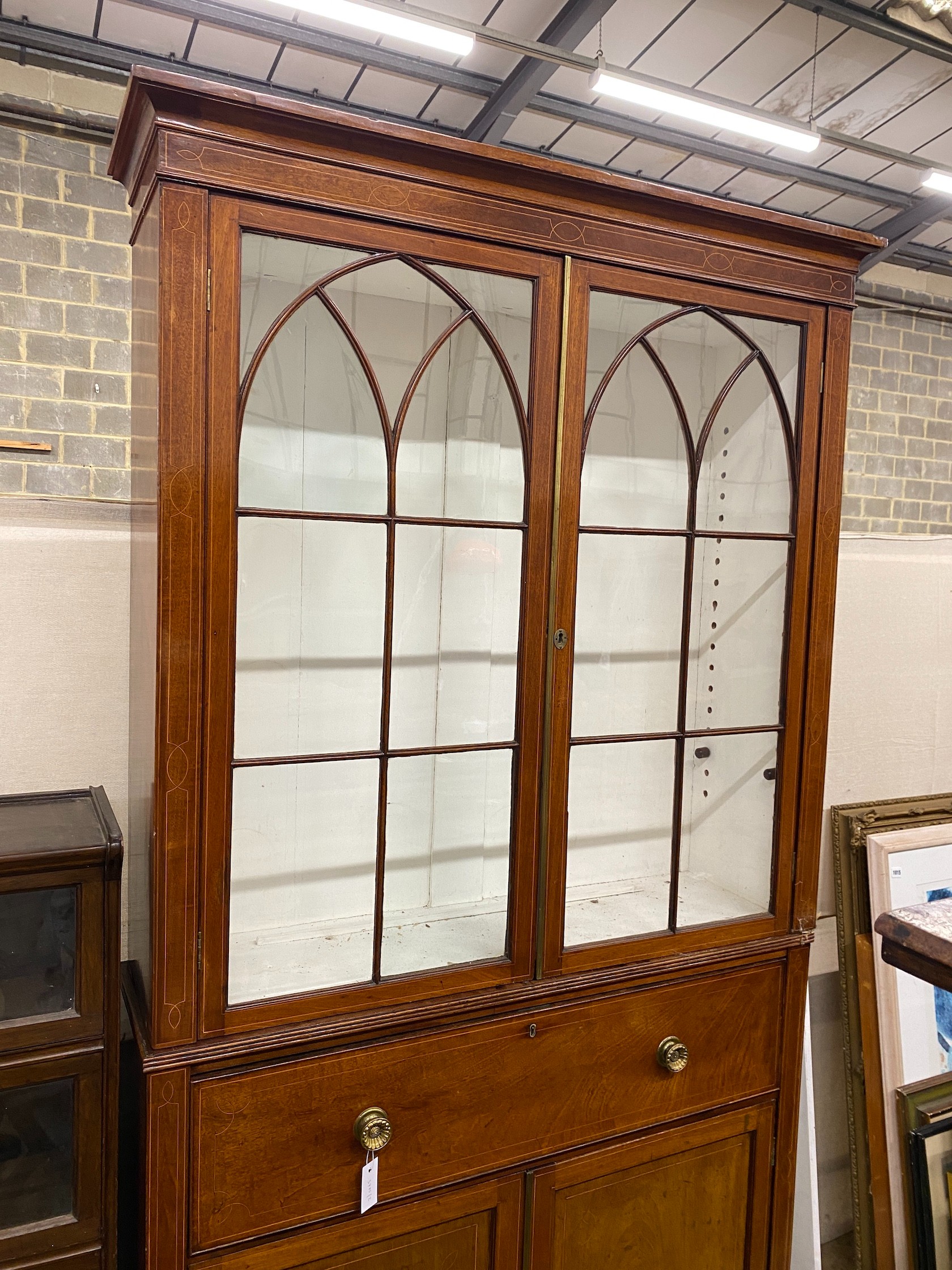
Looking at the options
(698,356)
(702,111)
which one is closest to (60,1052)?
(698,356)

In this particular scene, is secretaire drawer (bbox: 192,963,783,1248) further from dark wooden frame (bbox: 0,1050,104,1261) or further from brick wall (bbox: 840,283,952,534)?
brick wall (bbox: 840,283,952,534)

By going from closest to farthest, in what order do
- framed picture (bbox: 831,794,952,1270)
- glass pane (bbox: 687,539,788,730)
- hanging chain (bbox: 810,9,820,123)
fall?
1. glass pane (bbox: 687,539,788,730)
2. hanging chain (bbox: 810,9,820,123)
3. framed picture (bbox: 831,794,952,1270)

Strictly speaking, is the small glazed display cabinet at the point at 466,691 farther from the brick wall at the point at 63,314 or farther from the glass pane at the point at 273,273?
the brick wall at the point at 63,314

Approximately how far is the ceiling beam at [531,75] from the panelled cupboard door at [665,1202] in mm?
2195

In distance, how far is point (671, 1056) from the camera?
173 cm

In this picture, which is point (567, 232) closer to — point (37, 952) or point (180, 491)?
point (180, 491)

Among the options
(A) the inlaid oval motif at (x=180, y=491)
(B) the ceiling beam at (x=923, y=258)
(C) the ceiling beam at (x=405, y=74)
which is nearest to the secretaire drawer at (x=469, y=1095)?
(A) the inlaid oval motif at (x=180, y=491)

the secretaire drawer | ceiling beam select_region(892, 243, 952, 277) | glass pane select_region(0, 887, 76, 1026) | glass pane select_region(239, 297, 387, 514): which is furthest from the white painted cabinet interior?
ceiling beam select_region(892, 243, 952, 277)

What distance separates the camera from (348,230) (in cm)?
136

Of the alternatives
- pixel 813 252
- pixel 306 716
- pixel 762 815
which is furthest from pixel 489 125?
pixel 762 815

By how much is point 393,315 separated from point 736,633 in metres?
0.88

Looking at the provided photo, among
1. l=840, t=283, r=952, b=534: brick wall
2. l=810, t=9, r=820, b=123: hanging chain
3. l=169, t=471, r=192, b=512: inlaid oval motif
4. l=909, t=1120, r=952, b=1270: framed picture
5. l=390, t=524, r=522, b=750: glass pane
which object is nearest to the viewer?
l=169, t=471, r=192, b=512: inlaid oval motif

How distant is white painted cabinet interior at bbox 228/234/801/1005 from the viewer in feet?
4.70

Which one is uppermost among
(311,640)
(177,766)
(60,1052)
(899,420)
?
(899,420)
